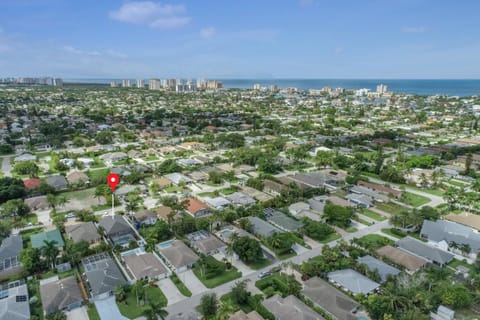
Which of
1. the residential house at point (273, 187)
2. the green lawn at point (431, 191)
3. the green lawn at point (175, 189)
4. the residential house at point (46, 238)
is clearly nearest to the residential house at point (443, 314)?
the residential house at point (273, 187)

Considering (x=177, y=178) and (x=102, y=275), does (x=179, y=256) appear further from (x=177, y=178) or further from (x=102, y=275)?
(x=177, y=178)

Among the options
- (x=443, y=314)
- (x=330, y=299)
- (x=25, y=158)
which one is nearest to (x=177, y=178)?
(x=330, y=299)

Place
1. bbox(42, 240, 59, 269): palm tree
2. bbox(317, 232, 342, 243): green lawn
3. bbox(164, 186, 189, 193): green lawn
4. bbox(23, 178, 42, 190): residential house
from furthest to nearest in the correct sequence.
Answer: bbox(164, 186, 189, 193): green lawn < bbox(23, 178, 42, 190): residential house < bbox(317, 232, 342, 243): green lawn < bbox(42, 240, 59, 269): palm tree

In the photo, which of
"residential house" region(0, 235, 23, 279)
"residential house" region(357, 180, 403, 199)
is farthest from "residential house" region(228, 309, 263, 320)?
"residential house" region(357, 180, 403, 199)

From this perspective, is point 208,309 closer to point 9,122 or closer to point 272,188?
point 272,188

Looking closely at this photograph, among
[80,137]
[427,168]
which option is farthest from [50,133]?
[427,168]

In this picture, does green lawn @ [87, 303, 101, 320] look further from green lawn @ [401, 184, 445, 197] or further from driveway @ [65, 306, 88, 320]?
green lawn @ [401, 184, 445, 197]
